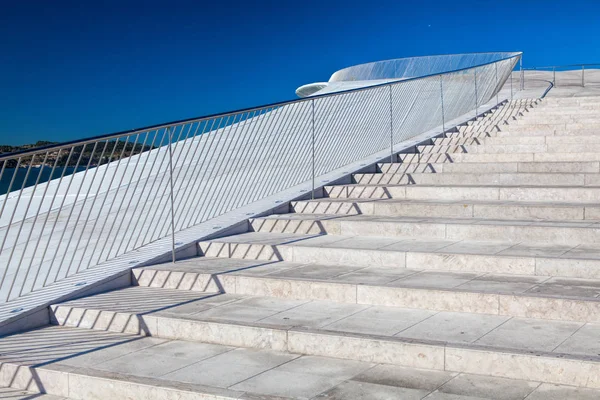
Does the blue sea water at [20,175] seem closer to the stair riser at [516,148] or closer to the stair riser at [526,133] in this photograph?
the stair riser at [516,148]

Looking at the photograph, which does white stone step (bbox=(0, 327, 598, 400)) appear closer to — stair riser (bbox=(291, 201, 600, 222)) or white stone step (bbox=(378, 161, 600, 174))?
stair riser (bbox=(291, 201, 600, 222))

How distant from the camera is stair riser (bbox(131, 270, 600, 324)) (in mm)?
5020

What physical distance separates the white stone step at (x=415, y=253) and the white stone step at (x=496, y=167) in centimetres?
267

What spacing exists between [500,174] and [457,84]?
533 centimetres

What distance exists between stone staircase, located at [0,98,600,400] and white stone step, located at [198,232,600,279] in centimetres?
1

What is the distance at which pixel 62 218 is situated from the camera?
31.3 ft

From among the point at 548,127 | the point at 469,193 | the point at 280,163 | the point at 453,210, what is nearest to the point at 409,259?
the point at 453,210

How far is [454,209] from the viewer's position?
7.93 m

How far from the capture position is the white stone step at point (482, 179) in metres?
8.60

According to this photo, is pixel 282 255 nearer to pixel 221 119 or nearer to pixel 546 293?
pixel 221 119

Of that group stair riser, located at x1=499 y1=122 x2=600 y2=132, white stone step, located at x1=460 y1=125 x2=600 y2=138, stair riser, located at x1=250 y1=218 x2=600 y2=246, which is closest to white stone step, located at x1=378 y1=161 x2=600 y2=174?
white stone step, located at x1=460 y1=125 x2=600 y2=138

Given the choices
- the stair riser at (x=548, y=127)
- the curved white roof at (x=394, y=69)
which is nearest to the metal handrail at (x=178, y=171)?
the stair riser at (x=548, y=127)

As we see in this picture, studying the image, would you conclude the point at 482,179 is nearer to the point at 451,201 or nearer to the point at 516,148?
the point at 451,201

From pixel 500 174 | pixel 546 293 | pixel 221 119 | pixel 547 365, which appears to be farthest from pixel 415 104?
pixel 547 365
